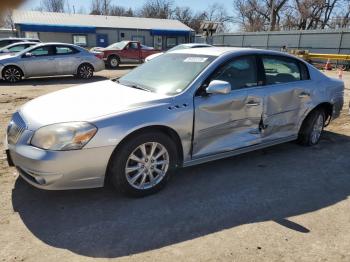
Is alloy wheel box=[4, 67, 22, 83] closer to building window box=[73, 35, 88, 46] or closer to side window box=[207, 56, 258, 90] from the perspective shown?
side window box=[207, 56, 258, 90]

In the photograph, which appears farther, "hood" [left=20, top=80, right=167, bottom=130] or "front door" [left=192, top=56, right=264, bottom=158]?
"front door" [left=192, top=56, right=264, bottom=158]

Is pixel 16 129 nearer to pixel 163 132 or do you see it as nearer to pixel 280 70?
pixel 163 132

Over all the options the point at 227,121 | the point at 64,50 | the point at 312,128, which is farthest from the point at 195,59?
the point at 64,50

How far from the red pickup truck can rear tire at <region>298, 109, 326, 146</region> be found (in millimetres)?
15897

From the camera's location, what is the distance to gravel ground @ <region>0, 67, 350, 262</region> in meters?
2.88

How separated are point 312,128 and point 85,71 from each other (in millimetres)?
10665

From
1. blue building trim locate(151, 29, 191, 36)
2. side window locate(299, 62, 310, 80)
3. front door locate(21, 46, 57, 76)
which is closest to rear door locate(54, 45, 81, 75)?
front door locate(21, 46, 57, 76)

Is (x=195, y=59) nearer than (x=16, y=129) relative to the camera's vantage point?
No

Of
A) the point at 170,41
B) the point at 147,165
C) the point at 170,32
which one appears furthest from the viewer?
the point at 170,41

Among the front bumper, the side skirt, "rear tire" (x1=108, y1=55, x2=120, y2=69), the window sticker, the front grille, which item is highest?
the window sticker

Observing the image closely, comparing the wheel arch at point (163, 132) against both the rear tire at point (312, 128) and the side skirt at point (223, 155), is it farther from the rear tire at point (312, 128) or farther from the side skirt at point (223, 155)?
the rear tire at point (312, 128)

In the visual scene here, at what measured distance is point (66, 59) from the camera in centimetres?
1354

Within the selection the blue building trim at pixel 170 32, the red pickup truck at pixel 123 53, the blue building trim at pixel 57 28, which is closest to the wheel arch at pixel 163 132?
the red pickup truck at pixel 123 53

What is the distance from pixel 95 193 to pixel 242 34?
33885mm
